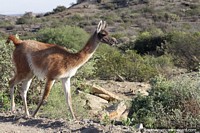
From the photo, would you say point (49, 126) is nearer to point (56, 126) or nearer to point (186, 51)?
point (56, 126)

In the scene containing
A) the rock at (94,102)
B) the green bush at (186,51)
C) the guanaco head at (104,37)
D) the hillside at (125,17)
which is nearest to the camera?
the guanaco head at (104,37)

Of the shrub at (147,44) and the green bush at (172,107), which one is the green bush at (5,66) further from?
the shrub at (147,44)

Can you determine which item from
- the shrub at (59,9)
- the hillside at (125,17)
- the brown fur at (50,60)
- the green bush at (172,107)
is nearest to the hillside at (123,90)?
the green bush at (172,107)

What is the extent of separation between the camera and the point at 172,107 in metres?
10.1

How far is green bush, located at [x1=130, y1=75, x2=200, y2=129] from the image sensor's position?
9.47m


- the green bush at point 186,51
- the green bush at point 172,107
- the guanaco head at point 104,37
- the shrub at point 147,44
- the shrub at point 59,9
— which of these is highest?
the guanaco head at point 104,37

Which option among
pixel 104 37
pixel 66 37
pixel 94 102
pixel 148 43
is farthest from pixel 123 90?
pixel 148 43

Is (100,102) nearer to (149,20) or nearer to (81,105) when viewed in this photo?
(81,105)

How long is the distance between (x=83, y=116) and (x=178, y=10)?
58.3 meters

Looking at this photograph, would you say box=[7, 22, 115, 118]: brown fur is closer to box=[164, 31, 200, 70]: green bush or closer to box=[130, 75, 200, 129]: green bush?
box=[130, 75, 200, 129]: green bush

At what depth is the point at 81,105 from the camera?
12.1 metres

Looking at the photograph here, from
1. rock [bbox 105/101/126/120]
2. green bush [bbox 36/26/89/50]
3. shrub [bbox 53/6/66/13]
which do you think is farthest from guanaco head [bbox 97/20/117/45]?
shrub [bbox 53/6/66/13]

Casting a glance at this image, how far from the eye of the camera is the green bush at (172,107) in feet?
31.1

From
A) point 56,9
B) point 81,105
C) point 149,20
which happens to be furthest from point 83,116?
point 56,9
